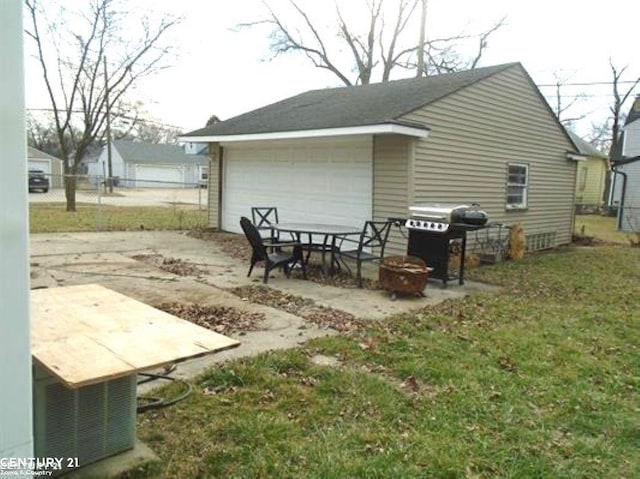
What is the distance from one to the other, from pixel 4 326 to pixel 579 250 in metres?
12.9

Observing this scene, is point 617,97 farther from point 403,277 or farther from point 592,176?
point 403,277

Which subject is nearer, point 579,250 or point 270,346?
point 270,346

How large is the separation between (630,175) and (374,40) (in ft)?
41.4

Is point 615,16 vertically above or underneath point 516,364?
above

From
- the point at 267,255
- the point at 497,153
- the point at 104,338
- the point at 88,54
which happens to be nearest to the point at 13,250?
the point at 104,338

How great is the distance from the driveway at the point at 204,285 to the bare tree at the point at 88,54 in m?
9.40

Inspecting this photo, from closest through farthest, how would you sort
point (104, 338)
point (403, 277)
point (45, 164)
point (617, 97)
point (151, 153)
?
1. point (104, 338)
2. point (403, 277)
3. point (617, 97)
4. point (45, 164)
5. point (151, 153)

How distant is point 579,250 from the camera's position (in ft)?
39.6

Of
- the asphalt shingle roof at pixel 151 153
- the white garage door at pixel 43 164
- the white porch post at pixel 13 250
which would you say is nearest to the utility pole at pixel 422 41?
the white porch post at pixel 13 250

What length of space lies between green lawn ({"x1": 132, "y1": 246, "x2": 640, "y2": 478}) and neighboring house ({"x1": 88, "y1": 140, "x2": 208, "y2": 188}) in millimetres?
42953

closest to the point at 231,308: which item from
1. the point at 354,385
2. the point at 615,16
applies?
the point at 354,385

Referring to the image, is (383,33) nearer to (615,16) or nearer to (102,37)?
(615,16)

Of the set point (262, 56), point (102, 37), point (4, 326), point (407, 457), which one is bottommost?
point (407, 457)

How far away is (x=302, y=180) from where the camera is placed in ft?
34.0
